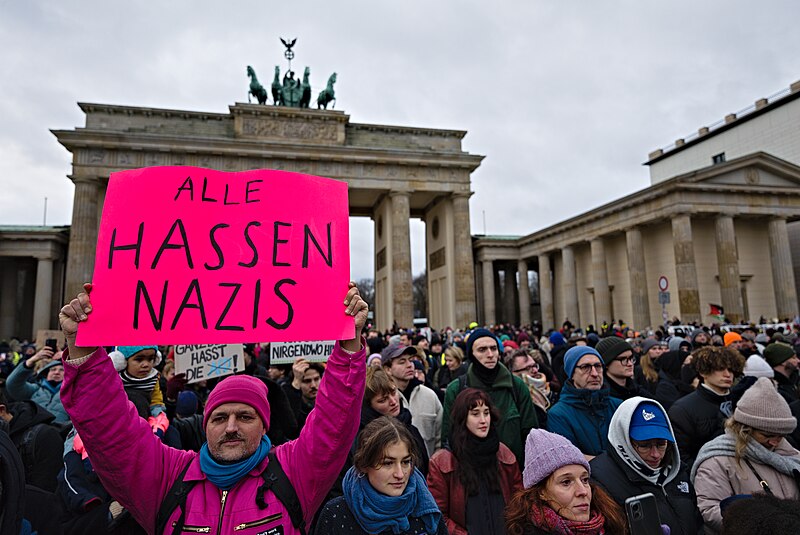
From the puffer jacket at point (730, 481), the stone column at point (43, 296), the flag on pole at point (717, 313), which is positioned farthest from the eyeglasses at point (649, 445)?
the stone column at point (43, 296)

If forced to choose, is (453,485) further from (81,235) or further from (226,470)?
(81,235)

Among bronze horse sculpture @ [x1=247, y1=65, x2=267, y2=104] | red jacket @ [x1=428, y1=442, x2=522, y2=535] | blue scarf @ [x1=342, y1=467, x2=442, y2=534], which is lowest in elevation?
red jacket @ [x1=428, y1=442, x2=522, y2=535]

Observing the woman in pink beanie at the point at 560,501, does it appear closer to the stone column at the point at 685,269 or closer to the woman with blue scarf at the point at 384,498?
the woman with blue scarf at the point at 384,498

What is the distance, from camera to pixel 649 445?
2676 mm

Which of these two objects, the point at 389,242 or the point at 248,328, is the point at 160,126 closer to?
the point at 389,242

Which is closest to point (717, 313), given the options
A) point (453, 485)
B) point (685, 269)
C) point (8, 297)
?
point (685, 269)

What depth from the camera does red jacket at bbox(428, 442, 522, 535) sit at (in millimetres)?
2994

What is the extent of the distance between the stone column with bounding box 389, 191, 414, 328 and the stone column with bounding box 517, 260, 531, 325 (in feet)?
40.9

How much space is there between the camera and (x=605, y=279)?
102 ft

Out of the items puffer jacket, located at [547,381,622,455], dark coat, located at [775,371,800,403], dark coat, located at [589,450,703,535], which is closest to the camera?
dark coat, located at [589,450,703,535]

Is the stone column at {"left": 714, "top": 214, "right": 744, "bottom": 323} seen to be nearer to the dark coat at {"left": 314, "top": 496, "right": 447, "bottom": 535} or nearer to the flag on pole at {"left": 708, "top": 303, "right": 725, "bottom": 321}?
the flag on pole at {"left": 708, "top": 303, "right": 725, "bottom": 321}

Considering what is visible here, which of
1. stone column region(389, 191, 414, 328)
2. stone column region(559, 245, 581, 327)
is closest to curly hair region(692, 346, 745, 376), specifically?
stone column region(389, 191, 414, 328)

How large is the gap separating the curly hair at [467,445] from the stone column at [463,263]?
28111 millimetres

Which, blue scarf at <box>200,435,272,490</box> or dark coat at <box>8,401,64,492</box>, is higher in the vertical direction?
blue scarf at <box>200,435,272,490</box>
